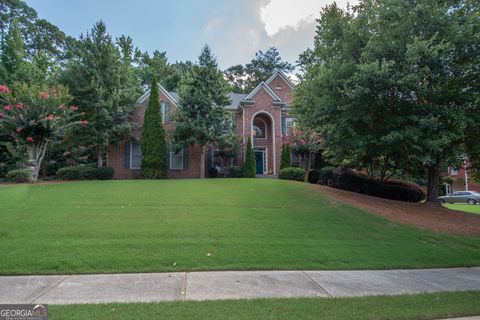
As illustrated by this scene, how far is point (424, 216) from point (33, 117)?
17.4 meters

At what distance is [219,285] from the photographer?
4391 mm

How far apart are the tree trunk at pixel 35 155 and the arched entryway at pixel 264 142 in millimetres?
13168

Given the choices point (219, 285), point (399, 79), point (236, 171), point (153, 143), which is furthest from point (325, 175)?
point (219, 285)

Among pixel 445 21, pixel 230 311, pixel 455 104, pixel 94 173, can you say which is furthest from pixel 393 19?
pixel 94 173

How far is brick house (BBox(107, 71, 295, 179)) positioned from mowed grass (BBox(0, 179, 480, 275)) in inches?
373

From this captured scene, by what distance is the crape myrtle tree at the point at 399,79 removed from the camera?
29.4 ft

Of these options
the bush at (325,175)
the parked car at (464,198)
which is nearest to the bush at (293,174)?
the bush at (325,175)

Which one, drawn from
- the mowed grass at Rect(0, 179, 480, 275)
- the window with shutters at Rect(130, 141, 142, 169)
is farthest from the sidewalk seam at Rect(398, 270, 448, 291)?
the window with shutters at Rect(130, 141, 142, 169)

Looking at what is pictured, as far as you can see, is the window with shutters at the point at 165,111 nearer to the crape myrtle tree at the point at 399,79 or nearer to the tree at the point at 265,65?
the crape myrtle tree at the point at 399,79

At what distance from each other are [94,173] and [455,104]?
1740 centimetres

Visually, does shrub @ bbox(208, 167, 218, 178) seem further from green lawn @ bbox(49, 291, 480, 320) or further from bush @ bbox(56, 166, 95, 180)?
green lawn @ bbox(49, 291, 480, 320)

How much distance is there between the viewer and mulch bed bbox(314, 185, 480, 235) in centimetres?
862

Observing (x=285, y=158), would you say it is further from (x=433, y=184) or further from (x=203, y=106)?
(x=433, y=184)

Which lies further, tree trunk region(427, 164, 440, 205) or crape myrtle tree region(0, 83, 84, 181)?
crape myrtle tree region(0, 83, 84, 181)
